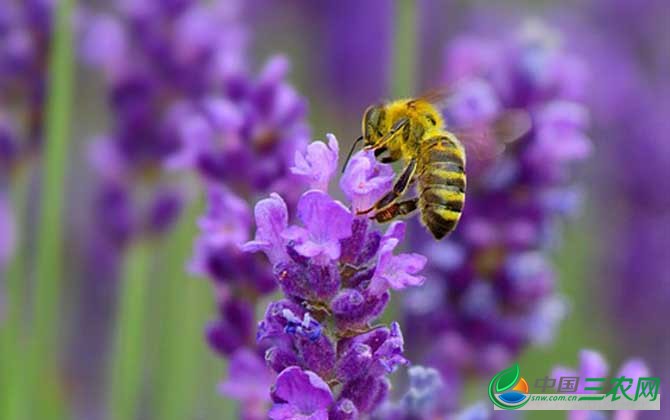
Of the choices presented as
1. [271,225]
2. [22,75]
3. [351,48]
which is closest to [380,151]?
[271,225]

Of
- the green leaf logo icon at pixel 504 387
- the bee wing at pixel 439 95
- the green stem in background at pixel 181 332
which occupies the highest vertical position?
the green stem in background at pixel 181 332

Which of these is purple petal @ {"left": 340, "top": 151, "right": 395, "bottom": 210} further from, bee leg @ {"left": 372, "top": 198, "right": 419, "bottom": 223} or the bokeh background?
the bokeh background

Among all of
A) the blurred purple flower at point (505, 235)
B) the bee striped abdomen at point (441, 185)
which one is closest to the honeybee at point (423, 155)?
the bee striped abdomen at point (441, 185)

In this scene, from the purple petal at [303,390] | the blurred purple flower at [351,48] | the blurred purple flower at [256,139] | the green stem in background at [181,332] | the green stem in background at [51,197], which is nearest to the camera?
the purple petal at [303,390]

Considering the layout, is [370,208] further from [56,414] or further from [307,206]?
[56,414]

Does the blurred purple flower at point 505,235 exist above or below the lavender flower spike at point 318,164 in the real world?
above

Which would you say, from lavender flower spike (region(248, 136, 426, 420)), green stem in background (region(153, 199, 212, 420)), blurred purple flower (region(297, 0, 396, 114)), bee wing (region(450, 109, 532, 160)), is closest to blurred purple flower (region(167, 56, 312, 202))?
bee wing (region(450, 109, 532, 160))

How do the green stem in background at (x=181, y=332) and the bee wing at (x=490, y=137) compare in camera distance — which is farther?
the green stem in background at (x=181, y=332)

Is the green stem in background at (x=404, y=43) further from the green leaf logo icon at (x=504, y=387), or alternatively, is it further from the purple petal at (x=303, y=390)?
the purple petal at (x=303, y=390)
